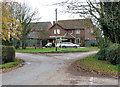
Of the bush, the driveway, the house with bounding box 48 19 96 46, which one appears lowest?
the driveway

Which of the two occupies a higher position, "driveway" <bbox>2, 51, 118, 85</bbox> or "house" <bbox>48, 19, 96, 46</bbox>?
"house" <bbox>48, 19, 96, 46</bbox>

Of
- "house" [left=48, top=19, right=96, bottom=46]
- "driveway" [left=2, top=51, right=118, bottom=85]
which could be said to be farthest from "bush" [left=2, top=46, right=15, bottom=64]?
"house" [left=48, top=19, right=96, bottom=46]

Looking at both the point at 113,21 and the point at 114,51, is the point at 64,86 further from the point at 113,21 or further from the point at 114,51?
the point at 113,21

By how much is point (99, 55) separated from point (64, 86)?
816 centimetres

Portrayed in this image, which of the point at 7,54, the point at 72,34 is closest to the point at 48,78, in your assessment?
the point at 7,54

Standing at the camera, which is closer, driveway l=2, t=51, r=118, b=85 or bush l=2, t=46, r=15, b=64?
driveway l=2, t=51, r=118, b=85

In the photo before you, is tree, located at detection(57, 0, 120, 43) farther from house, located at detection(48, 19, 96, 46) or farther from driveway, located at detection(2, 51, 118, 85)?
house, located at detection(48, 19, 96, 46)

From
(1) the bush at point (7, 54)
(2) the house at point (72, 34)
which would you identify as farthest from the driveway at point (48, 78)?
(2) the house at point (72, 34)

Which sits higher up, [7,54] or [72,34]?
[72,34]

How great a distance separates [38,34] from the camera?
29.5m

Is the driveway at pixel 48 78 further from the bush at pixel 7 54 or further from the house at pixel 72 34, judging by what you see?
the house at pixel 72 34

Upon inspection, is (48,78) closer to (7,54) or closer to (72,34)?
(7,54)

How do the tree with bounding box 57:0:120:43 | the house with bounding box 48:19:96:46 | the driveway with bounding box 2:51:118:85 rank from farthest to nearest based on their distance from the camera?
the house with bounding box 48:19:96:46, the tree with bounding box 57:0:120:43, the driveway with bounding box 2:51:118:85

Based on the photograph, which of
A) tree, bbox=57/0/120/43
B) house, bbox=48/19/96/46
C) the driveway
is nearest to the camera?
the driveway
